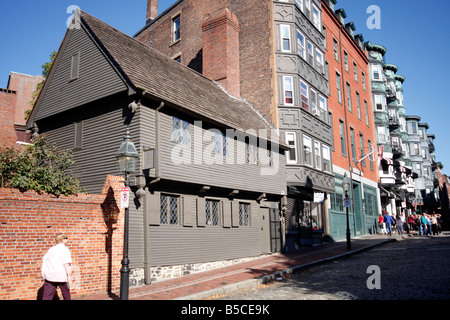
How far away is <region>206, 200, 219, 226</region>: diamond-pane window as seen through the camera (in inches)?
616

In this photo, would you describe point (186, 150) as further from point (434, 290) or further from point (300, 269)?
point (434, 290)

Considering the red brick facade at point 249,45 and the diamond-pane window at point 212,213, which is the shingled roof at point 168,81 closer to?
the red brick facade at point 249,45

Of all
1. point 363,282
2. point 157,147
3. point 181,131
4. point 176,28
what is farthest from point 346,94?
point 363,282

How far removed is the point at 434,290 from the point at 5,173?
12.4m

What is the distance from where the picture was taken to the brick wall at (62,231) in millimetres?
9172

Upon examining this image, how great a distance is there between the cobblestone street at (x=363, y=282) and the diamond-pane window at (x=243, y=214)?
400cm

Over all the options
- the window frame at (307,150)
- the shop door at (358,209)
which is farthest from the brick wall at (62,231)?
the shop door at (358,209)

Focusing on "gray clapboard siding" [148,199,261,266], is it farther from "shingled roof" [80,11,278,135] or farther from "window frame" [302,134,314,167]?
"window frame" [302,134,314,167]

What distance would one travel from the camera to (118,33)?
17047mm

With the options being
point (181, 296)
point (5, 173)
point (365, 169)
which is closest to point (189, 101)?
point (5, 173)

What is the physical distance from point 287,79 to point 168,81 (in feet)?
29.8

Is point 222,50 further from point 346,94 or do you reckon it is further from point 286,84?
point 346,94

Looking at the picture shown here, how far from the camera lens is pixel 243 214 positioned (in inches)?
703
